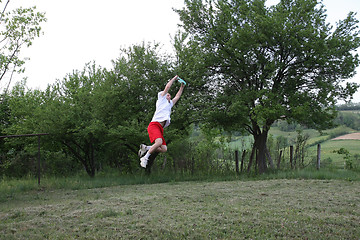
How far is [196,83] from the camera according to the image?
43.9 feet

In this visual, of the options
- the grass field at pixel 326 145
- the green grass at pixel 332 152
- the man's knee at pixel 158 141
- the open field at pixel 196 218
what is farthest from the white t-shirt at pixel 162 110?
the green grass at pixel 332 152

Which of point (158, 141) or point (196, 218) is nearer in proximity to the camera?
point (196, 218)

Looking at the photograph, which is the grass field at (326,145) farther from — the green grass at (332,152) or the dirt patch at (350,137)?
the dirt patch at (350,137)

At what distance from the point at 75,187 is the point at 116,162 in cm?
645

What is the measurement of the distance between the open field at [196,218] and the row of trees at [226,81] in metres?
5.09

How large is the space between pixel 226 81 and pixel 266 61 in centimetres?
214

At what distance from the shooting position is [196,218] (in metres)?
5.18

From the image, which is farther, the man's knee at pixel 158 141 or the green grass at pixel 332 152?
the green grass at pixel 332 152

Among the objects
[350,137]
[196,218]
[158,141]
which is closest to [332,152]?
[350,137]

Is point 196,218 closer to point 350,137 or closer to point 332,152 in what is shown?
point 332,152

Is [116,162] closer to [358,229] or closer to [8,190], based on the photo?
[8,190]

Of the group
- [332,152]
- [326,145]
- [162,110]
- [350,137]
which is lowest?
[332,152]

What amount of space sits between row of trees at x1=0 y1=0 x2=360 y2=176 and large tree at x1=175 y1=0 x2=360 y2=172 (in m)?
0.04

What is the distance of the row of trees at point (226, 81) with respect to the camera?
1193 centimetres
